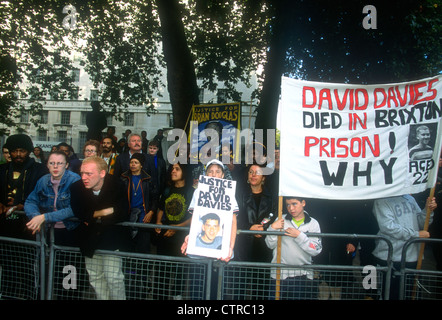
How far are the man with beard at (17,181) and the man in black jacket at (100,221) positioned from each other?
1284 millimetres

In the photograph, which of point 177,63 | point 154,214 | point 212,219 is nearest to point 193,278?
point 212,219

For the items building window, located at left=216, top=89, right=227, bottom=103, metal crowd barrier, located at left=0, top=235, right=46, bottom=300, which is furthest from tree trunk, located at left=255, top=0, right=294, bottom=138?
metal crowd barrier, located at left=0, top=235, right=46, bottom=300

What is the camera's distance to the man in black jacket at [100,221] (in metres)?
3.47

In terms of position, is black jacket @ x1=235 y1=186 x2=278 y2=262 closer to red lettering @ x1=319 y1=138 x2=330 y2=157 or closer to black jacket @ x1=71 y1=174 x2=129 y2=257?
red lettering @ x1=319 y1=138 x2=330 y2=157

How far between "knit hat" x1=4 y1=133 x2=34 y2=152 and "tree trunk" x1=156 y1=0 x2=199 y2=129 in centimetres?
424

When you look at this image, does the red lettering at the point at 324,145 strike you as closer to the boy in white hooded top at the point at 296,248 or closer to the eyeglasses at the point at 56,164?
the boy in white hooded top at the point at 296,248

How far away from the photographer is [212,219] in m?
3.33

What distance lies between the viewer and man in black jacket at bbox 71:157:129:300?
347 centimetres

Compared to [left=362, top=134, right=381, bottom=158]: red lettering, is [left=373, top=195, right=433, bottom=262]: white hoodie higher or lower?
lower

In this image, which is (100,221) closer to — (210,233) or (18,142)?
(210,233)

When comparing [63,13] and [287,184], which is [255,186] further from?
[63,13]

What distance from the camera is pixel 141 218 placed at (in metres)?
4.83

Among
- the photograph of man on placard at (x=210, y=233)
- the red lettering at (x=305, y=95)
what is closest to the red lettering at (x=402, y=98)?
the red lettering at (x=305, y=95)

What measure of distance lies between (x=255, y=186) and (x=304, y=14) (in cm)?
628
